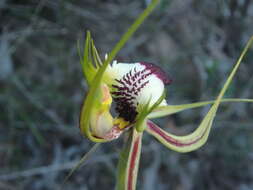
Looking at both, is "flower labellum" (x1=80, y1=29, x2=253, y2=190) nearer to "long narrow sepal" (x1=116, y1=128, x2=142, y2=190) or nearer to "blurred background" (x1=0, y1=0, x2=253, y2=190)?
"long narrow sepal" (x1=116, y1=128, x2=142, y2=190)

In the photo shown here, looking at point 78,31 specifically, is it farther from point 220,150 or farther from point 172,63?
point 220,150

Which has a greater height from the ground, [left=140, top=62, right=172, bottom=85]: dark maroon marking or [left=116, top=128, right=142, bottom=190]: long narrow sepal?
[left=140, top=62, right=172, bottom=85]: dark maroon marking

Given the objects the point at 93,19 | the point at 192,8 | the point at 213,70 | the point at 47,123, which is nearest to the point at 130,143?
the point at 213,70

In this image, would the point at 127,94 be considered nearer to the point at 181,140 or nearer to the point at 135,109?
the point at 135,109

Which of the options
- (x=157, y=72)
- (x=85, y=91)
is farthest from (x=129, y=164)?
(x=85, y=91)

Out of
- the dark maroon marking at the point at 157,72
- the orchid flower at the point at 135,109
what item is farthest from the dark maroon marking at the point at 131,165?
the dark maroon marking at the point at 157,72

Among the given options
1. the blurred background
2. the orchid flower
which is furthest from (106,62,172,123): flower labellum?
the blurred background

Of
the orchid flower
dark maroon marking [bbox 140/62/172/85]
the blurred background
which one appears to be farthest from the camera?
the blurred background
